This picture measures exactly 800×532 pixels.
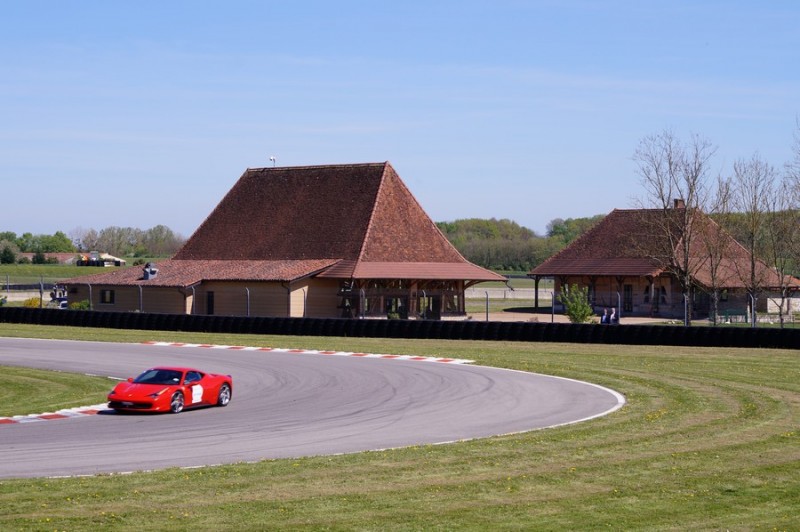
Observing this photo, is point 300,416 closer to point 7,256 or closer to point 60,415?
point 60,415

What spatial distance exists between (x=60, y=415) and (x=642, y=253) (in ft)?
174

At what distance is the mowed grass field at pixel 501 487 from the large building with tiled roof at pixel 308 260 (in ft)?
133

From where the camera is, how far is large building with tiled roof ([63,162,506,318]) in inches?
2437

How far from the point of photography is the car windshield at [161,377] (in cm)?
2397

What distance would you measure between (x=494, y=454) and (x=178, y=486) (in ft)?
17.4

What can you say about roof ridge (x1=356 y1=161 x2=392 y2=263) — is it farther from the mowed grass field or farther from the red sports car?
the mowed grass field

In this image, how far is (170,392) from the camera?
Answer: 23.5m

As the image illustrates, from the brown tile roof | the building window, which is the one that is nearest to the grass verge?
the brown tile roof

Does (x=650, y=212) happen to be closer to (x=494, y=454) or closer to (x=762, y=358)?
(x=762, y=358)

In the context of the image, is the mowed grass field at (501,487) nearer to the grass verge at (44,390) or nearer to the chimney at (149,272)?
the grass verge at (44,390)

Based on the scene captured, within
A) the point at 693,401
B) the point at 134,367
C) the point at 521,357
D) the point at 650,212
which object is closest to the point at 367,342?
the point at 521,357

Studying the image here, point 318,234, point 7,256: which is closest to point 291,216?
point 318,234

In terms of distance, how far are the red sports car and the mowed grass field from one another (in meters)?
4.21

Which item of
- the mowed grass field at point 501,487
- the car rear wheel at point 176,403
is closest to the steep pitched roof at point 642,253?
the car rear wheel at point 176,403
